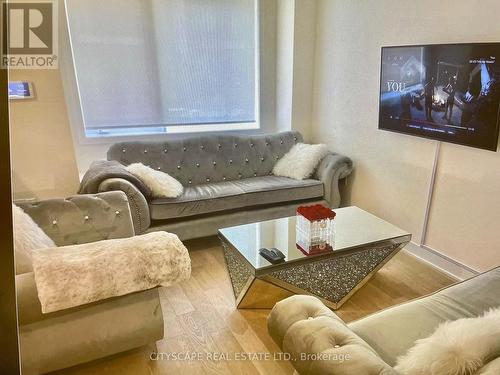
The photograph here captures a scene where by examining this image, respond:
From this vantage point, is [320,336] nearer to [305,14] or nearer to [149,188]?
[149,188]

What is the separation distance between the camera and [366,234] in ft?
7.56

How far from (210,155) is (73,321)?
82.5 inches

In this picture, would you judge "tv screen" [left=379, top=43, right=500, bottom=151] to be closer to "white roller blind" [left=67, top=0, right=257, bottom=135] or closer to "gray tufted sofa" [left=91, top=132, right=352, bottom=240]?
"gray tufted sofa" [left=91, top=132, right=352, bottom=240]

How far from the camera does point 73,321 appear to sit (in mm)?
1575

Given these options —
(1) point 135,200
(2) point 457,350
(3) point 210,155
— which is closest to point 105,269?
(1) point 135,200

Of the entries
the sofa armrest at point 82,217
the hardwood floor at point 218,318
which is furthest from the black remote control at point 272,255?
the sofa armrest at point 82,217

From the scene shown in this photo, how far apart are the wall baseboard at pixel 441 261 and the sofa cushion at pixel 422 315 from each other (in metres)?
0.90

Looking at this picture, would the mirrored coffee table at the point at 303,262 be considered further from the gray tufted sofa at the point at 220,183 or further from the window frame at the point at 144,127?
the window frame at the point at 144,127

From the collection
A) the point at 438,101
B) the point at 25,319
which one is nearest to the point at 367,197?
the point at 438,101

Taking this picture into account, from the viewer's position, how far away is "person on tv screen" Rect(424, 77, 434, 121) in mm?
2512

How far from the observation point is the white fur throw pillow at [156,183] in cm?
279

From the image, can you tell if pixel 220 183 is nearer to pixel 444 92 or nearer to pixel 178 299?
pixel 178 299

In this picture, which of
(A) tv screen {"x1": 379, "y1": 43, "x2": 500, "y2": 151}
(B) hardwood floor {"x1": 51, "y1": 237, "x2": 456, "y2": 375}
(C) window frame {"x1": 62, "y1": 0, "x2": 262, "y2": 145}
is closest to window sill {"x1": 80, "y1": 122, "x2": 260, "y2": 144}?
(C) window frame {"x1": 62, "y1": 0, "x2": 262, "y2": 145}

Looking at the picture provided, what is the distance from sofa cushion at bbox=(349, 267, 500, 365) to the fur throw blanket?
33.0 inches
